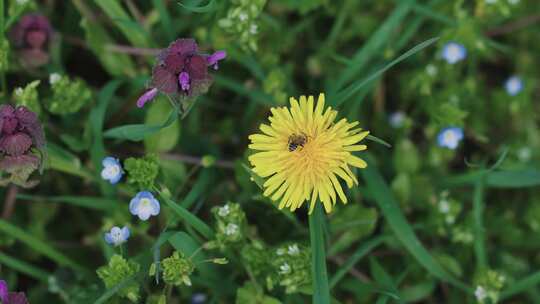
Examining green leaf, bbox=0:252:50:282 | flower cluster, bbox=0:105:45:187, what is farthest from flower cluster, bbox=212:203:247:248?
green leaf, bbox=0:252:50:282

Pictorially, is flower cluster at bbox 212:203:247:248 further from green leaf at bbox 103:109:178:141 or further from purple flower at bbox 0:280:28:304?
purple flower at bbox 0:280:28:304

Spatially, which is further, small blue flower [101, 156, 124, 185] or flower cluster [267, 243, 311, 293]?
small blue flower [101, 156, 124, 185]

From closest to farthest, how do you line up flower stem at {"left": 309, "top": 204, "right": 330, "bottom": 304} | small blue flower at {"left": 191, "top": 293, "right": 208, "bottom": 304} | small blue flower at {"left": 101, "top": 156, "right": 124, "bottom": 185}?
flower stem at {"left": 309, "top": 204, "right": 330, "bottom": 304} < small blue flower at {"left": 101, "top": 156, "right": 124, "bottom": 185} < small blue flower at {"left": 191, "top": 293, "right": 208, "bottom": 304}

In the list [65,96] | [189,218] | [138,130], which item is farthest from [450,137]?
[65,96]

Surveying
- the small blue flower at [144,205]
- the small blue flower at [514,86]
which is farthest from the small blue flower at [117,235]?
the small blue flower at [514,86]

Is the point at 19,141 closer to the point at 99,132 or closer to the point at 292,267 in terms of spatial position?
the point at 99,132

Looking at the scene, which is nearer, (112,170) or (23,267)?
(112,170)

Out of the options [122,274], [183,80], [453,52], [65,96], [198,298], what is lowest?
[122,274]

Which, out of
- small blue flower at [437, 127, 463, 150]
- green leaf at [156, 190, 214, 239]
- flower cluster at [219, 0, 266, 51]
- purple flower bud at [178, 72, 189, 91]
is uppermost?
flower cluster at [219, 0, 266, 51]
